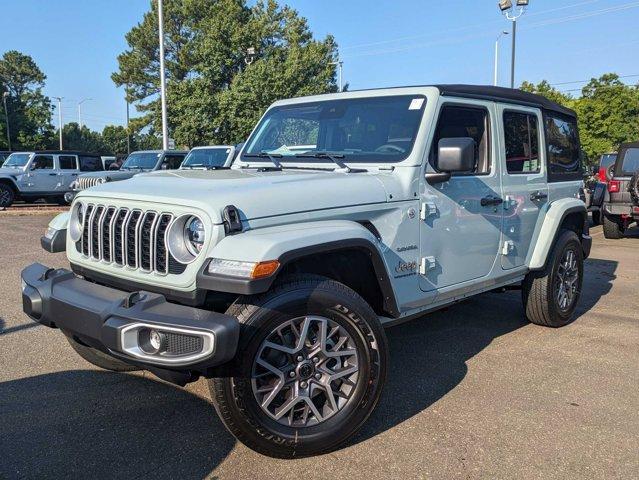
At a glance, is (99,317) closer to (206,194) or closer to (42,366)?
(206,194)

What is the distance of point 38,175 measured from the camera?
1819cm

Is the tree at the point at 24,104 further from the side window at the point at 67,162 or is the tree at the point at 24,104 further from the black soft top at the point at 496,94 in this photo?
the black soft top at the point at 496,94

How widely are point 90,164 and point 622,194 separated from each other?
1630 cm

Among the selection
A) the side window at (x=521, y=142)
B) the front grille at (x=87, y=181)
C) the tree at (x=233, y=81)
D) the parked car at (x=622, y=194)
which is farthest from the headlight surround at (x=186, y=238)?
the tree at (x=233, y=81)

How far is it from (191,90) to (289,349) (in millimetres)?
25215

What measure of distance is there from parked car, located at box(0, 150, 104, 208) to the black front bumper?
54.6 feet

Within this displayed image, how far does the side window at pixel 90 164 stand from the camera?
19281 millimetres

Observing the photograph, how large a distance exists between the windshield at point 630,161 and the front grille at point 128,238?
11.3 metres

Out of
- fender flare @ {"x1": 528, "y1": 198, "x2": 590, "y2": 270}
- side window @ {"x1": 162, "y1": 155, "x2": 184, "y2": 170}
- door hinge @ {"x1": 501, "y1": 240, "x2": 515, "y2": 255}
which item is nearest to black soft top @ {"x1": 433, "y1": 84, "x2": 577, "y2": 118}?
fender flare @ {"x1": 528, "y1": 198, "x2": 590, "y2": 270}

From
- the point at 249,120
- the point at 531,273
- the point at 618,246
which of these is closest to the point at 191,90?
the point at 249,120

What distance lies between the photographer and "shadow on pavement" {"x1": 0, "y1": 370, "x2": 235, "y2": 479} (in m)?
2.86

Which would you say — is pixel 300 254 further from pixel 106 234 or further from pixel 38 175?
pixel 38 175

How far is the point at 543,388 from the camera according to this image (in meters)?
3.90

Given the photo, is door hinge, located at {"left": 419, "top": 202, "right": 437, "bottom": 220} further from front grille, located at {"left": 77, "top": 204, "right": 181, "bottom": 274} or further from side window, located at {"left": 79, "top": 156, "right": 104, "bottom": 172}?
side window, located at {"left": 79, "top": 156, "right": 104, "bottom": 172}
